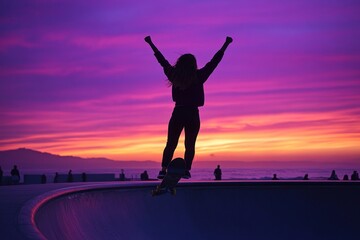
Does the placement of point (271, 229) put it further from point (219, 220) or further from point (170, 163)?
point (170, 163)

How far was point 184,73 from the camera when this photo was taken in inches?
282

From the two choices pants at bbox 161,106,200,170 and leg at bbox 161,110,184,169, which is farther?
leg at bbox 161,110,184,169

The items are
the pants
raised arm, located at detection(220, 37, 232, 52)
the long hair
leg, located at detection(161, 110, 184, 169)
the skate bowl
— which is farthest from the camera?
the skate bowl

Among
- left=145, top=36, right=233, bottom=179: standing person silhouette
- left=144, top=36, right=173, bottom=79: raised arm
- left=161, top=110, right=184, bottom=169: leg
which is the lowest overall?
left=161, top=110, right=184, bottom=169: leg

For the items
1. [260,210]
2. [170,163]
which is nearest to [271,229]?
[260,210]

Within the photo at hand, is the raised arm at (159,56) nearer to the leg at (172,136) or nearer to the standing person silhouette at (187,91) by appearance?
the standing person silhouette at (187,91)

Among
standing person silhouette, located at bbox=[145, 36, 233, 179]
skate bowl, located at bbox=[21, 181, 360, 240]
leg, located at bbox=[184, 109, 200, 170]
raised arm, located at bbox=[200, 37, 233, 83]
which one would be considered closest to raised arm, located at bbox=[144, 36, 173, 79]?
standing person silhouette, located at bbox=[145, 36, 233, 179]

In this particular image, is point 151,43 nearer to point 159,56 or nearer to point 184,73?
point 159,56

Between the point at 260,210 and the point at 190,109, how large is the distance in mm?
9548

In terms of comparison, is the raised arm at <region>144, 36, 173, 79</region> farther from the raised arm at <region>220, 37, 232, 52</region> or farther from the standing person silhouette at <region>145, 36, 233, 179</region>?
the raised arm at <region>220, 37, 232, 52</region>

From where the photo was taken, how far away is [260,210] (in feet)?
53.2

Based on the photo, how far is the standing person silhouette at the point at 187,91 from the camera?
721cm

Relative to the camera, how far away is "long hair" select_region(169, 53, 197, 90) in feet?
23.5

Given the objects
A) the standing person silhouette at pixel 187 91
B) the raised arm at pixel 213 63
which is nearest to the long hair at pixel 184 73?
the standing person silhouette at pixel 187 91
